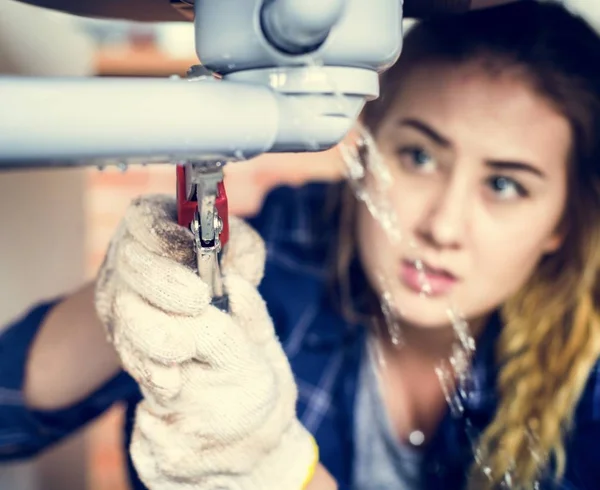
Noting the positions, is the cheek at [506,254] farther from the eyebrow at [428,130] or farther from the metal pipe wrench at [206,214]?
the metal pipe wrench at [206,214]

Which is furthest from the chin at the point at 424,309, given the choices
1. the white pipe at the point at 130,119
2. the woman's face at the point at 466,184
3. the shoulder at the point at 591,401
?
the white pipe at the point at 130,119

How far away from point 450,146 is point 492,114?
0.10 feet

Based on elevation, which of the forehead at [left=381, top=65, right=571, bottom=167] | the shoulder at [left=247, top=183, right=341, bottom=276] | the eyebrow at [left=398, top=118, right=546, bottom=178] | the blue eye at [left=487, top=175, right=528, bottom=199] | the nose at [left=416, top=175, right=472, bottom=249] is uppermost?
the forehead at [left=381, top=65, right=571, bottom=167]

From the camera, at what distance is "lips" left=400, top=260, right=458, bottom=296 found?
1.26 ft

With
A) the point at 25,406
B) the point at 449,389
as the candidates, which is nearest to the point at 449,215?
the point at 449,389

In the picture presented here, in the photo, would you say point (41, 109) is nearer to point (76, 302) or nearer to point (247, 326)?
point (247, 326)

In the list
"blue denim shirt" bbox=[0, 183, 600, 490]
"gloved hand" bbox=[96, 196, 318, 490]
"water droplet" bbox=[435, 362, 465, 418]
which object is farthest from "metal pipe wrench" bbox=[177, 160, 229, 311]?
"water droplet" bbox=[435, 362, 465, 418]

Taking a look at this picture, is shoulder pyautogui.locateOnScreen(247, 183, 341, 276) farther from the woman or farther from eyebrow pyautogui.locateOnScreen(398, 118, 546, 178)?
eyebrow pyautogui.locateOnScreen(398, 118, 546, 178)

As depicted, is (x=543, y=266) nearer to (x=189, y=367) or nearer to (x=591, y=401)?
(x=591, y=401)

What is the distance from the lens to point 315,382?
0.43 meters

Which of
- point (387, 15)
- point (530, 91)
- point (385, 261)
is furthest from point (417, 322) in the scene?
point (387, 15)

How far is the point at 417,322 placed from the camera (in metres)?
0.40

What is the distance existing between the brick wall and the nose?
16 cm

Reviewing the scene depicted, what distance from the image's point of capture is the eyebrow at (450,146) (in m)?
0.37
